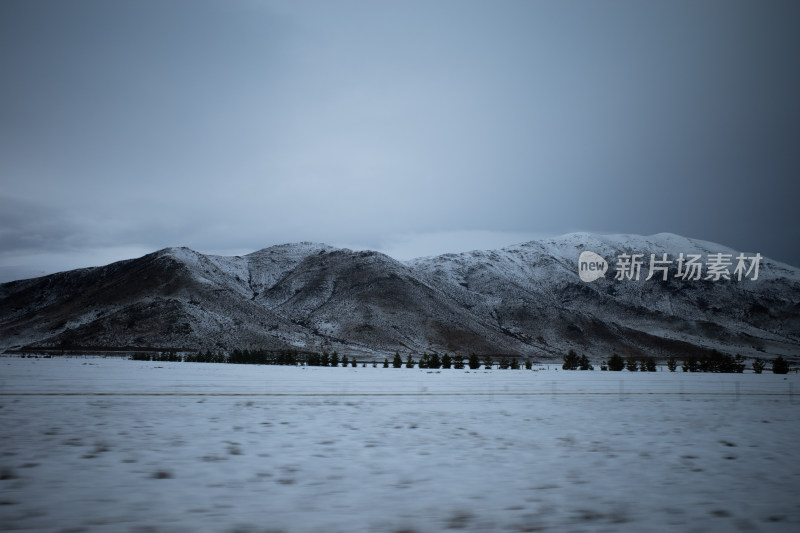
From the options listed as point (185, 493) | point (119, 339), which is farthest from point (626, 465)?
point (119, 339)

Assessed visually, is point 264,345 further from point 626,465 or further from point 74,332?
point 626,465

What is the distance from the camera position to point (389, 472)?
28.7 feet

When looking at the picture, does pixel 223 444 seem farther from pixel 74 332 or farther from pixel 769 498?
pixel 74 332

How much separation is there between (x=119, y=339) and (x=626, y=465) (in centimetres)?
17296

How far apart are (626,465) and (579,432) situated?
4.03 metres

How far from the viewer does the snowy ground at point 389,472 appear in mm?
6305

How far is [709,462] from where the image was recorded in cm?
973

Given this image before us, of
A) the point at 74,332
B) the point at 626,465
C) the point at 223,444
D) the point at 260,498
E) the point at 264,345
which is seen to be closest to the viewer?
the point at 260,498

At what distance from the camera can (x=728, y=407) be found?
68.2ft

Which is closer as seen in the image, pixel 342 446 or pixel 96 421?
pixel 342 446

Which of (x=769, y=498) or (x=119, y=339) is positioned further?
(x=119, y=339)

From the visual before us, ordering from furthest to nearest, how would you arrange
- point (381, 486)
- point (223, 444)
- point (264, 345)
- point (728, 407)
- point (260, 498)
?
point (264, 345), point (728, 407), point (223, 444), point (381, 486), point (260, 498)

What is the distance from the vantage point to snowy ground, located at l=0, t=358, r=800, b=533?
20.7 feet

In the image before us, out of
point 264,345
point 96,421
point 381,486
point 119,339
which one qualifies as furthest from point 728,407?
point 119,339
